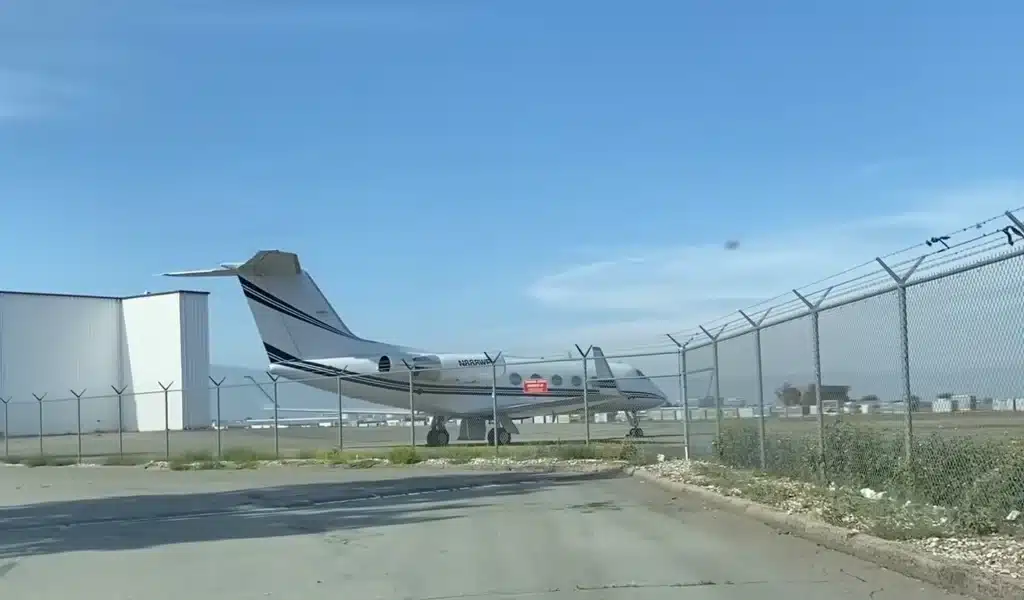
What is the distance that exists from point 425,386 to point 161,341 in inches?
1349

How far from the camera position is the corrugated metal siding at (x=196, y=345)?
61.9 meters

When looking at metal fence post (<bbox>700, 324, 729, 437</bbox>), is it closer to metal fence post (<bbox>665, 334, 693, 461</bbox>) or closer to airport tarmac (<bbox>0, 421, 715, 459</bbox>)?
metal fence post (<bbox>665, 334, 693, 461</bbox>)

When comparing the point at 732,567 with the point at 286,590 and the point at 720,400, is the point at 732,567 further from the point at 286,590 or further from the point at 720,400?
the point at 720,400

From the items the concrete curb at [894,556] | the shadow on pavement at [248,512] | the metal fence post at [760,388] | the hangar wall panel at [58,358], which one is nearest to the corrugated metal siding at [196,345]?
the hangar wall panel at [58,358]

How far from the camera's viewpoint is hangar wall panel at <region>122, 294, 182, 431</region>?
62438 millimetres

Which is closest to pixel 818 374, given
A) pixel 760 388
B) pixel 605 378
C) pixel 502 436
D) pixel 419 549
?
pixel 760 388

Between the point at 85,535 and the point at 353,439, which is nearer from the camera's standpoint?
the point at 85,535

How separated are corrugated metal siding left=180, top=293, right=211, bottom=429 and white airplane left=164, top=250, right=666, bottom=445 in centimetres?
3052

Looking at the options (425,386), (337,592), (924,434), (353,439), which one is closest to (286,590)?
(337,592)

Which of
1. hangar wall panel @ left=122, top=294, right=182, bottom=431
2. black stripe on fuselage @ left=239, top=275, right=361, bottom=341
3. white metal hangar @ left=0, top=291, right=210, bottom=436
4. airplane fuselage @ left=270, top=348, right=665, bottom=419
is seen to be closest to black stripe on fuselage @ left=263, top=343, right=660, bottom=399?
airplane fuselage @ left=270, top=348, right=665, bottom=419

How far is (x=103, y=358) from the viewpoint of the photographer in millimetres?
63844

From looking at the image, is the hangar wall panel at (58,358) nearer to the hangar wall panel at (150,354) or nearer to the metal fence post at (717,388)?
the hangar wall panel at (150,354)

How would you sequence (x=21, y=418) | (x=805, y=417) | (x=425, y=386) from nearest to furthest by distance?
(x=805, y=417) < (x=425, y=386) < (x=21, y=418)

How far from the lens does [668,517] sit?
41.7 ft
